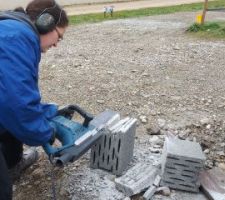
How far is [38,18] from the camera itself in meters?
2.87

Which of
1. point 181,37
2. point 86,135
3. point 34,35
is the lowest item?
point 181,37

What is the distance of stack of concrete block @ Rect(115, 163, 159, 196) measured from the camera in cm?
362

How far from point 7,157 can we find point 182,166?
1.50m

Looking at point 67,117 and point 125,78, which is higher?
point 67,117

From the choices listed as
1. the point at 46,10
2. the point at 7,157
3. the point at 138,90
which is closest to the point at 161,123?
the point at 138,90

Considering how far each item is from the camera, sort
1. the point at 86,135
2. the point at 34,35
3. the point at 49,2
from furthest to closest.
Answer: the point at 86,135 < the point at 49,2 < the point at 34,35

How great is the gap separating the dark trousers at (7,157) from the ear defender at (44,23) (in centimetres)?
87

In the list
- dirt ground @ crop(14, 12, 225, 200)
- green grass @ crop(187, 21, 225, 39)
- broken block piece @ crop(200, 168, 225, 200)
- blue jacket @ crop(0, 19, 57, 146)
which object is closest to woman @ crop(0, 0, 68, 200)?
blue jacket @ crop(0, 19, 57, 146)

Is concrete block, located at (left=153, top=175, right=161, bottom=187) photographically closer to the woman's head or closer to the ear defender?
the woman's head

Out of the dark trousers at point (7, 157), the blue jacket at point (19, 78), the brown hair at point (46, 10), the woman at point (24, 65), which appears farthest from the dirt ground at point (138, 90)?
the brown hair at point (46, 10)

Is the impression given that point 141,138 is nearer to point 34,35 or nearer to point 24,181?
point 24,181

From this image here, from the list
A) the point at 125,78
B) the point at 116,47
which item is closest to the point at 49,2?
the point at 125,78

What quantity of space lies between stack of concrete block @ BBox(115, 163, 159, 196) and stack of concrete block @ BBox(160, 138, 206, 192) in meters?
0.13

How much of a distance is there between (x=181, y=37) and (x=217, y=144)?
18.8ft
